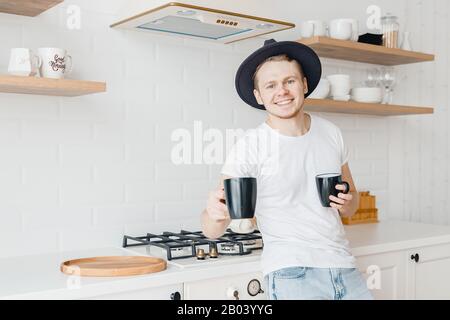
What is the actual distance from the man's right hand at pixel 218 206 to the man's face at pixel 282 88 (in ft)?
1.29

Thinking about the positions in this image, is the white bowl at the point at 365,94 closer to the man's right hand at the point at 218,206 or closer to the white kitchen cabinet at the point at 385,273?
the white kitchen cabinet at the point at 385,273

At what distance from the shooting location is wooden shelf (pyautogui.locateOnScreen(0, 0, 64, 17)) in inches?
88.7

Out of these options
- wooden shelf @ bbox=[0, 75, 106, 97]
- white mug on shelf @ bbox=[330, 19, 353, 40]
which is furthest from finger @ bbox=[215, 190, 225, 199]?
white mug on shelf @ bbox=[330, 19, 353, 40]

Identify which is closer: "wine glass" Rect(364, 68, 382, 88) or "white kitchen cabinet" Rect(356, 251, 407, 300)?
"white kitchen cabinet" Rect(356, 251, 407, 300)

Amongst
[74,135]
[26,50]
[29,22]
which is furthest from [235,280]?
[29,22]

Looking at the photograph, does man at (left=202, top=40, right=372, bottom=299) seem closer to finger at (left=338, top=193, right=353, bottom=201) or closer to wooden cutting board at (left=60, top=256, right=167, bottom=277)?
finger at (left=338, top=193, right=353, bottom=201)

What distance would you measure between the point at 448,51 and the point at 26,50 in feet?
9.62

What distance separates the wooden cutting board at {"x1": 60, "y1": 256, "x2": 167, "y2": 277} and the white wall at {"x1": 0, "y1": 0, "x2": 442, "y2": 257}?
34cm

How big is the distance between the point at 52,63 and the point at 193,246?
865mm

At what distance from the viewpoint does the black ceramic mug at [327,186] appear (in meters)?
1.97

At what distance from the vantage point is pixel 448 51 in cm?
413

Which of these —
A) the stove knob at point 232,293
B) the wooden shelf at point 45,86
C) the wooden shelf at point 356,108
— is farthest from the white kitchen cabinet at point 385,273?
the wooden shelf at point 45,86

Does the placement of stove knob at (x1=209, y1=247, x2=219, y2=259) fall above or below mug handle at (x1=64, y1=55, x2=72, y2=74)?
below

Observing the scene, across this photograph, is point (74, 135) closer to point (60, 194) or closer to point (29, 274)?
point (60, 194)
